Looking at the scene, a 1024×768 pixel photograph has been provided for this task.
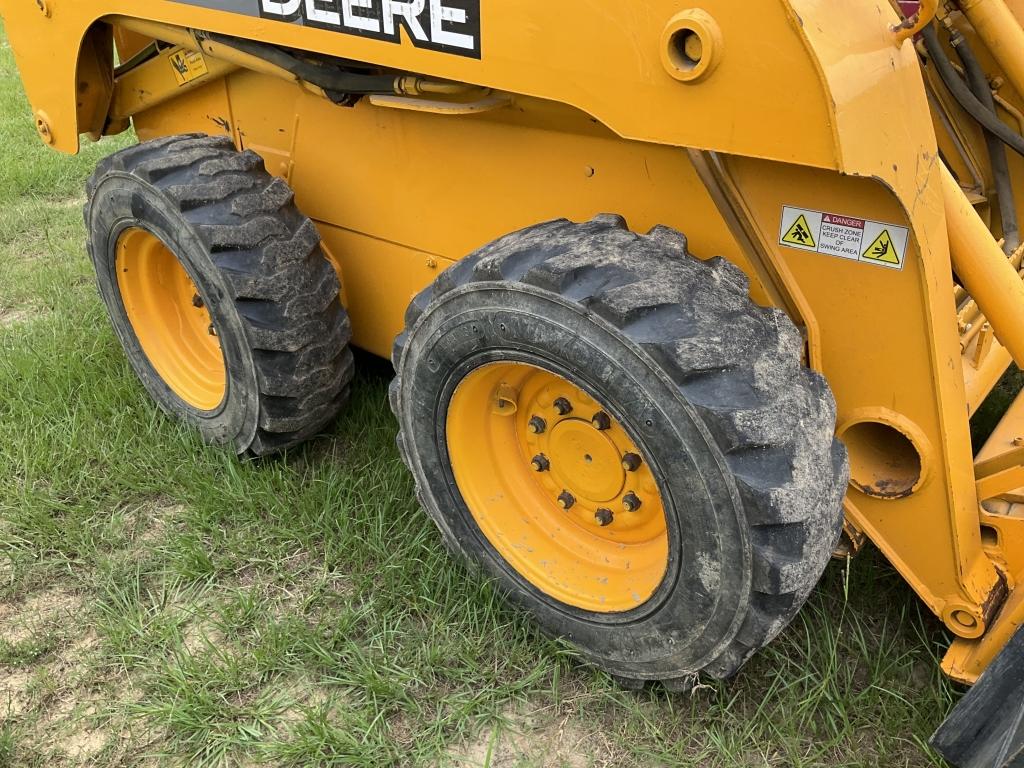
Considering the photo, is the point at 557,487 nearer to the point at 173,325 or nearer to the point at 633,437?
the point at 633,437

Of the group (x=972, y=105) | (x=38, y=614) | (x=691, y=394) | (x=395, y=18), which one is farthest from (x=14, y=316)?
(x=972, y=105)

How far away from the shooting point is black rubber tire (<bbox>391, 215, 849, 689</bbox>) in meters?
1.68

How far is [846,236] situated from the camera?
5.78ft

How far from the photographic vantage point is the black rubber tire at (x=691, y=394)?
168 cm

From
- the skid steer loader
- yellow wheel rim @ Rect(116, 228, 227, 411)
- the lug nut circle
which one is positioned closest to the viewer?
the skid steer loader

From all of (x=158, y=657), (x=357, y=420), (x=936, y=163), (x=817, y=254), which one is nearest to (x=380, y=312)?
(x=357, y=420)

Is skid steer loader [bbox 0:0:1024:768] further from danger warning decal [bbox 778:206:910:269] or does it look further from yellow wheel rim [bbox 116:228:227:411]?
yellow wheel rim [bbox 116:228:227:411]

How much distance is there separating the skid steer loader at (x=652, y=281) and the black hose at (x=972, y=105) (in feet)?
0.04

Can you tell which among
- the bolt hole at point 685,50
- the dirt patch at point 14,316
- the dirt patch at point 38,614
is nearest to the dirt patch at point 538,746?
the dirt patch at point 38,614

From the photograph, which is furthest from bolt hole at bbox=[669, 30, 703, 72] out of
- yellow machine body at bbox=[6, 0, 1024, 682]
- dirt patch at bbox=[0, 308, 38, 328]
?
dirt patch at bbox=[0, 308, 38, 328]

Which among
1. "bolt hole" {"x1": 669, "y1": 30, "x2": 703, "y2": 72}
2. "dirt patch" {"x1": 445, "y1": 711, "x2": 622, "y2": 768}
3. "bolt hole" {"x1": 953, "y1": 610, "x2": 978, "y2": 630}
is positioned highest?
"bolt hole" {"x1": 669, "y1": 30, "x2": 703, "y2": 72}

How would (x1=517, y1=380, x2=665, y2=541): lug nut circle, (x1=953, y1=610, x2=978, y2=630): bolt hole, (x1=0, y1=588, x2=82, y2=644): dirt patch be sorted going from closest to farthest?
1. (x1=953, y1=610, x2=978, y2=630): bolt hole
2. (x1=517, y1=380, x2=665, y2=541): lug nut circle
3. (x1=0, y1=588, x2=82, y2=644): dirt patch

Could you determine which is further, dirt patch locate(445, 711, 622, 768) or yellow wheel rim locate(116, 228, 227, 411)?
yellow wheel rim locate(116, 228, 227, 411)

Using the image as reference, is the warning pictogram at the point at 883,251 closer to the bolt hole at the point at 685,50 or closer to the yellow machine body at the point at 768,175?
the yellow machine body at the point at 768,175
